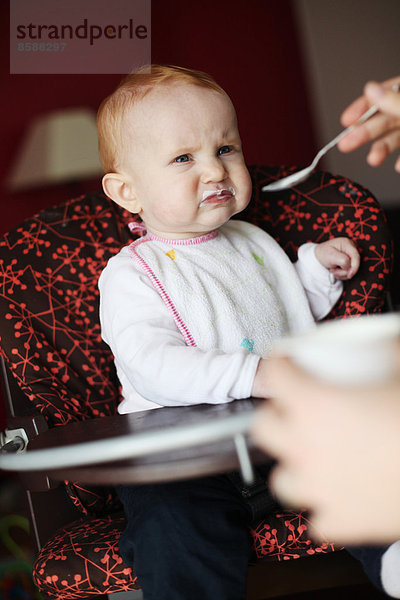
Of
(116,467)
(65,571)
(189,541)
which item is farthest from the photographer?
(65,571)

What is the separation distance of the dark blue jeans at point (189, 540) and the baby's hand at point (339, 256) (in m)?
0.56

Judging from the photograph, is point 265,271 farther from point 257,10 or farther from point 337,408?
point 257,10

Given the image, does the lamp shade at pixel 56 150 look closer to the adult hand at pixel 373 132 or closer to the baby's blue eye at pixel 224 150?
the baby's blue eye at pixel 224 150

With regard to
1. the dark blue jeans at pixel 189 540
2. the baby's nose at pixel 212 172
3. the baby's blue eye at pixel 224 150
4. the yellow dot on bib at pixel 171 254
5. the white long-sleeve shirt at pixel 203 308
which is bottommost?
the dark blue jeans at pixel 189 540

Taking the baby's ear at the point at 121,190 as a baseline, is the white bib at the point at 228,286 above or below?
below

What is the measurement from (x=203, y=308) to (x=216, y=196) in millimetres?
216

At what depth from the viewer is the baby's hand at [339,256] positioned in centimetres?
141

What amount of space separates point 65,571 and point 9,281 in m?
0.60

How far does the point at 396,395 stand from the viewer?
43 cm

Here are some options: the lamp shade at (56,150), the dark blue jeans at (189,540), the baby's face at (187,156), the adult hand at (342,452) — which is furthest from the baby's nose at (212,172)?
the lamp shade at (56,150)

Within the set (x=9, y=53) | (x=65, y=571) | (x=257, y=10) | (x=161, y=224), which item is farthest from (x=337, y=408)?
(x=257, y=10)

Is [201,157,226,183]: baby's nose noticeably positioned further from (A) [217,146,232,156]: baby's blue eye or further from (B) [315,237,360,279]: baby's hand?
(B) [315,237,360,279]: baby's hand

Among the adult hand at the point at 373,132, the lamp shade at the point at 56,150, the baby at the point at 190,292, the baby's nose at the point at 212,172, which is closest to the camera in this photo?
the adult hand at the point at 373,132

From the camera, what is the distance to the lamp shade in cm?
254
